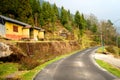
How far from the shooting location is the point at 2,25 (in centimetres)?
4406

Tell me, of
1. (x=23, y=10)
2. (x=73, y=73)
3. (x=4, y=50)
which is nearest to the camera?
(x=73, y=73)

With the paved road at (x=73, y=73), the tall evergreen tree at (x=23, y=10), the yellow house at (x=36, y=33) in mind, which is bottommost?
the paved road at (x=73, y=73)

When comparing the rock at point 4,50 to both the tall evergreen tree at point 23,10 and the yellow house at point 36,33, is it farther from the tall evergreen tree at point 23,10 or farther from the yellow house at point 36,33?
the tall evergreen tree at point 23,10

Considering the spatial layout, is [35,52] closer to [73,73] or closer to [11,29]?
[11,29]

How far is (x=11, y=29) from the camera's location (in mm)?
48219

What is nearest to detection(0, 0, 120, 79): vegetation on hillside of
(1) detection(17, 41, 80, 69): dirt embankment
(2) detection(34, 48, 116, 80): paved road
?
(1) detection(17, 41, 80, 69): dirt embankment

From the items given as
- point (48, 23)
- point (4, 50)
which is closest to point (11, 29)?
point (4, 50)

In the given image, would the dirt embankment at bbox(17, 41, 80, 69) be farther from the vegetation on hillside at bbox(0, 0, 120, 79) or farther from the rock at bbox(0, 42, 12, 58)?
the rock at bbox(0, 42, 12, 58)

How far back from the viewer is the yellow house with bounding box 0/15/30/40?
1748 inches

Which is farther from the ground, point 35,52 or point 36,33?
point 36,33

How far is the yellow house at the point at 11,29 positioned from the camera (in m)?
44.4

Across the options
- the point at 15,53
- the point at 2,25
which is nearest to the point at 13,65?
the point at 15,53

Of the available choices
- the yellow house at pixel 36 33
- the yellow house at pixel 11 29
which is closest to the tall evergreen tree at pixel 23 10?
the yellow house at pixel 36 33

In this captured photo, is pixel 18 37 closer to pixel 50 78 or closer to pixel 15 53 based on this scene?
pixel 15 53
